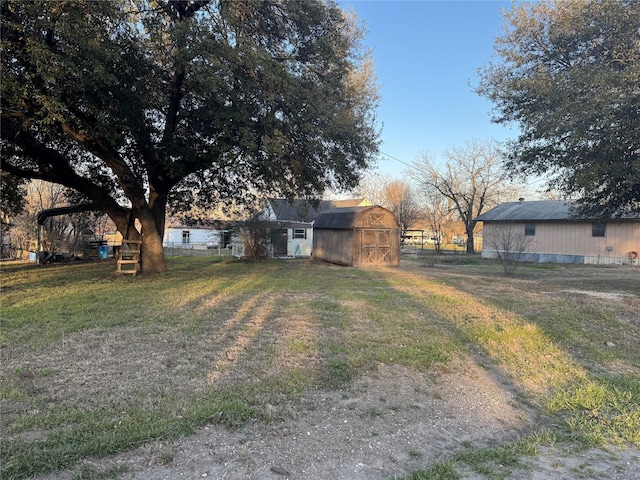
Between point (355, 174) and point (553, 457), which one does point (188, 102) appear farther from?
point (553, 457)

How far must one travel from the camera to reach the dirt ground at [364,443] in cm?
265

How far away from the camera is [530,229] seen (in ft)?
89.0

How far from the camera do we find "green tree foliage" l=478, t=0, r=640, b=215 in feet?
27.2

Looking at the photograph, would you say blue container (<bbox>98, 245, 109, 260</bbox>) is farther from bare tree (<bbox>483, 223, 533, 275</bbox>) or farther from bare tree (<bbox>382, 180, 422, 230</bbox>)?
bare tree (<bbox>382, 180, 422, 230</bbox>)

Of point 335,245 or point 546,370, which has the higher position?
point 335,245

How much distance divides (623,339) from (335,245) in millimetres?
15095

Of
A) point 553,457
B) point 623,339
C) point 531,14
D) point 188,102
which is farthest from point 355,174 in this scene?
point 553,457

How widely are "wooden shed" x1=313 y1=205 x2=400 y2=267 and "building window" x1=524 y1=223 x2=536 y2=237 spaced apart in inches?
464

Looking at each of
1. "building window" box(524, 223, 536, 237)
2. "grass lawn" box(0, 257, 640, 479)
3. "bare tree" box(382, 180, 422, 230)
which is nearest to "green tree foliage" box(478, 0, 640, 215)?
"grass lawn" box(0, 257, 640, 479)

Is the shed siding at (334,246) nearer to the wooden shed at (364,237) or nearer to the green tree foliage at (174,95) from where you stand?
the wooden shed at (364,237)

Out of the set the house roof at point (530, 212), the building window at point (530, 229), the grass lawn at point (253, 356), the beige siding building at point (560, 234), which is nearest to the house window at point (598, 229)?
the beige siding building at point (560, 234)

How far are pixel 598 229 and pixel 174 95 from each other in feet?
78.6

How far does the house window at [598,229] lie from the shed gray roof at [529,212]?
57.9 inches

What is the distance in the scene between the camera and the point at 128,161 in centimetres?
1354
